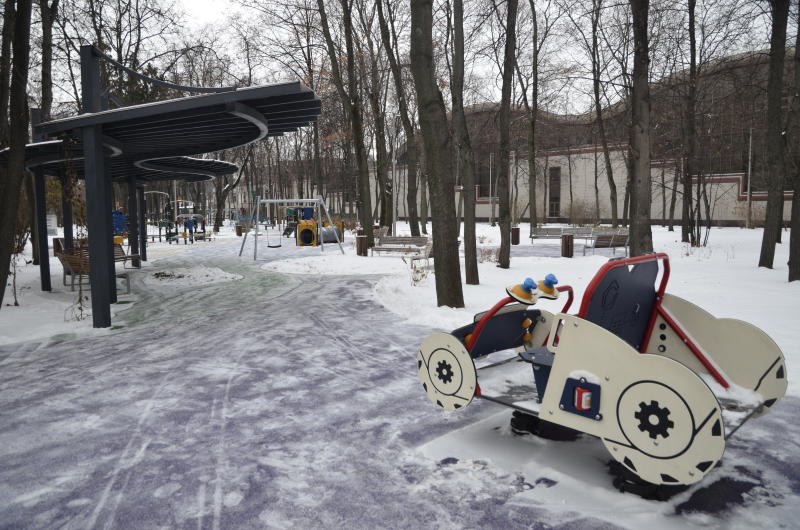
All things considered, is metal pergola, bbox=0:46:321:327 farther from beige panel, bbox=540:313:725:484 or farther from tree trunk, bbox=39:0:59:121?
beige panel, bbox=540:313:725:484

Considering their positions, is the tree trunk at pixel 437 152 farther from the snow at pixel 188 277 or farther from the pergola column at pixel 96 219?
the snow at pixel 188 277

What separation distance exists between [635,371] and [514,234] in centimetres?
2281

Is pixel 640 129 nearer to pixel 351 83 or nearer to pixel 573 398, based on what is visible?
pixel 573 398

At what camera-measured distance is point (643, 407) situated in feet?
9.14

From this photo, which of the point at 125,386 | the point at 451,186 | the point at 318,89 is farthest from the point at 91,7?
the point at 125,386

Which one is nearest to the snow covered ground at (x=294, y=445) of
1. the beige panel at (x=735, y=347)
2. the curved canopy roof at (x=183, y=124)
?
the beige panel at (x=735, y=347)

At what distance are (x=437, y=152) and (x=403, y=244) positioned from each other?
1068 cm

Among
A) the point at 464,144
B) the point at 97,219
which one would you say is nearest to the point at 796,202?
the point at 464,144

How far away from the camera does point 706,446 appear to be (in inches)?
101

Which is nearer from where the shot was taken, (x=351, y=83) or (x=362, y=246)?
(x=351, y=83)

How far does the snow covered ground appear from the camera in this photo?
9.70ft

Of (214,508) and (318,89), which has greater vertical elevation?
(318,89)

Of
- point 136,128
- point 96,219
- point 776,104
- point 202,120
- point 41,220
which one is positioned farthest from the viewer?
point 41,220

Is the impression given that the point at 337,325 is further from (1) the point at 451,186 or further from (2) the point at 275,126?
(2) the point at 275,126
